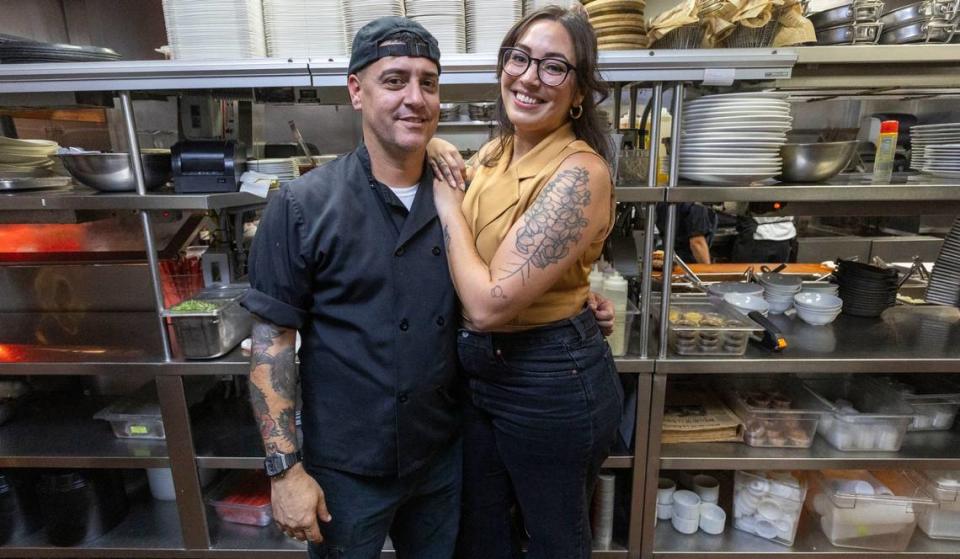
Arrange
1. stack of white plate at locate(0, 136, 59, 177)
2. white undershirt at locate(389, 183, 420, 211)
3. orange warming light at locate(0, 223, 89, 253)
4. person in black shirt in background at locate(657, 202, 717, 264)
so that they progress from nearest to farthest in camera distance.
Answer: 1. white undershirt at locate(389, 183, 420, 211)
2. stack of white plate at locate(0, 136, 59, 177)
3. orange warming light at locate(0, 223, 89, 253)
4. person in black shirt in background at locate(657, 202, 717, 264)

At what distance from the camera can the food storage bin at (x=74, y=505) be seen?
208cm

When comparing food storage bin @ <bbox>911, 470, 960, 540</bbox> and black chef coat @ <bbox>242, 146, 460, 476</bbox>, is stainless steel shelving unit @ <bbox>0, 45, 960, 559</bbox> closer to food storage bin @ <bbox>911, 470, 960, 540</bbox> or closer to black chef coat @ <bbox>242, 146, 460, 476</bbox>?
food storage bin @ <bbox>911, 470, 960, 540</bbox>

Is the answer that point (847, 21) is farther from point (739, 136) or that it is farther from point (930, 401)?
point (930, 401)

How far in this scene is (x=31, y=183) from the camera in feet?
6.54

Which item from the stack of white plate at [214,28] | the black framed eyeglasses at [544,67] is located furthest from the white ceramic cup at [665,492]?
the stack of white plate at [214,28]

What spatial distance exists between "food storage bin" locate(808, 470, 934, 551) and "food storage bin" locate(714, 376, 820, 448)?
0.87 feet

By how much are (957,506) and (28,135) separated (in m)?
4.71

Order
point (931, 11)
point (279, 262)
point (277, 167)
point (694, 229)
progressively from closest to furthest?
1. point (279, 262)
2. point (931, 11)
3. point (277, 167)
4. point (694, 229)

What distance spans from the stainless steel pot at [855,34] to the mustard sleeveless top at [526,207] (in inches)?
52.6

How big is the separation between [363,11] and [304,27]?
0.21 meters

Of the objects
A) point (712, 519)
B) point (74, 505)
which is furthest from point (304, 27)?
point (712, 519)

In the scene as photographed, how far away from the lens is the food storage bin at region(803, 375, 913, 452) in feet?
6.55

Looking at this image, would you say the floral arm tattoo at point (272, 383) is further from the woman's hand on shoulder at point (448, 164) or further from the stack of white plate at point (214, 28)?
the stack of white plate at point (214, 28)

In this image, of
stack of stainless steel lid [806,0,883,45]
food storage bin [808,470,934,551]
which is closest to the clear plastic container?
food storage bin [808,470,934,551]
